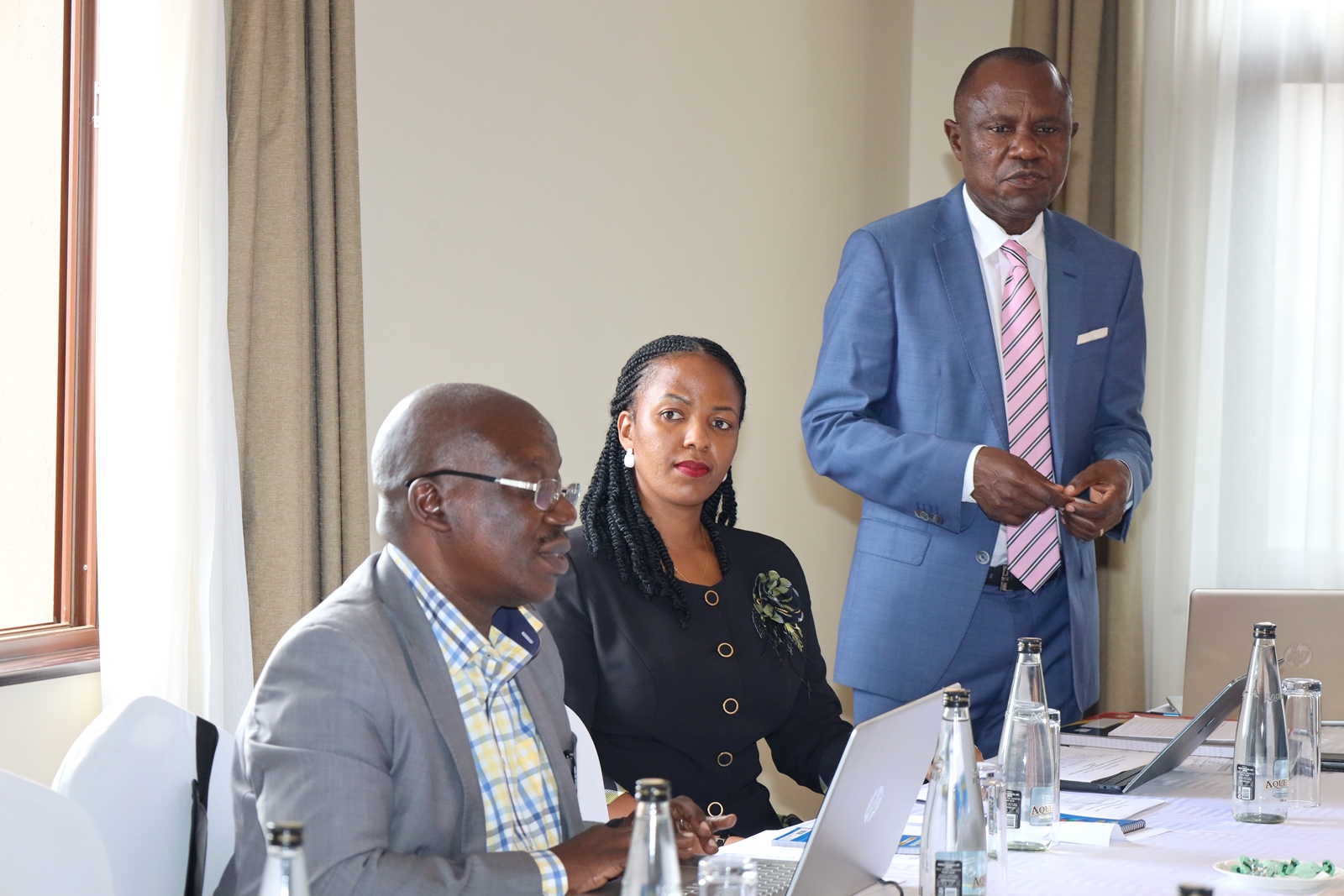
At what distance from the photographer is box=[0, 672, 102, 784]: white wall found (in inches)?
89.6

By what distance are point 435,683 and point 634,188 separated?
7.94 ft

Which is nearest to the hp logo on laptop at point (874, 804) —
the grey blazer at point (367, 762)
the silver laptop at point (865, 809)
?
the silver laptop at point (865, 809)

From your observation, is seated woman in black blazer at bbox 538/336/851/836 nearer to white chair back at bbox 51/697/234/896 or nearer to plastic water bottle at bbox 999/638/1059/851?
plastic water bottle at bbox 999/638/1059/851

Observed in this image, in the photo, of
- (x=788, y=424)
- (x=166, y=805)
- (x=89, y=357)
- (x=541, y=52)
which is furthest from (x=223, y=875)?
(x=788, y=424)

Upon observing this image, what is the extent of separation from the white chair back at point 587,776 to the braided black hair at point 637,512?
0.40 metres

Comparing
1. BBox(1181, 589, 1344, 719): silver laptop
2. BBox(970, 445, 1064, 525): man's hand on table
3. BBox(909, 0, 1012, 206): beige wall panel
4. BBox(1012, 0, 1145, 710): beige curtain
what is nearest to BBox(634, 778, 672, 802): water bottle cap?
BBox(970, 445, 1064, 525): man's hand on table

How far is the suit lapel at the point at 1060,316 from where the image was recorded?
2682mm

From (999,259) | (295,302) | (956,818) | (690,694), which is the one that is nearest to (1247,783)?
(956,818)

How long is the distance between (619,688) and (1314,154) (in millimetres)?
3191

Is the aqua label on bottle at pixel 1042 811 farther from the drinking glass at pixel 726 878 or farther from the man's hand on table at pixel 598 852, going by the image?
the drinking glass at pixel 726 878

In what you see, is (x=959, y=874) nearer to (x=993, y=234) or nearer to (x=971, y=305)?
(x=971, y=305)

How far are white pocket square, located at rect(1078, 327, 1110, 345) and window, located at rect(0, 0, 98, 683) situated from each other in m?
1.91

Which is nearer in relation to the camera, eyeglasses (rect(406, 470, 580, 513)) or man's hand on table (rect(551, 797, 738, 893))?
man's hand on table (rect(551, 797, 738, 893))

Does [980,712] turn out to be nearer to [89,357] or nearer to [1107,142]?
[89,357]
